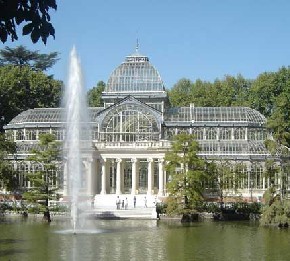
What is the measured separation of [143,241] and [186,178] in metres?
13.8

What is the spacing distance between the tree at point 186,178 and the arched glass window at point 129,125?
12.1m

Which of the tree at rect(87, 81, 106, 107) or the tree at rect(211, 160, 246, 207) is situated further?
the tree at rect(87, 81, 106, 107)

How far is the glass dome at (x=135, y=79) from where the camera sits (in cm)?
6322

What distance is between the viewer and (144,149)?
58.2 m

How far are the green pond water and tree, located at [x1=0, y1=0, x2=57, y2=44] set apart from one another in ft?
64.6

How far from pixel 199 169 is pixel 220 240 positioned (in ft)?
49.1

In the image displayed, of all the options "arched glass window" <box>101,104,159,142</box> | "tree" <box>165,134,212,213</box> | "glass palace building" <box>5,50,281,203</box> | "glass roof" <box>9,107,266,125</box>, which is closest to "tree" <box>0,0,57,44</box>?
"tree" <box>165,134,212,213</box>

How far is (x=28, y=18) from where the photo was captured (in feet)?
25.5

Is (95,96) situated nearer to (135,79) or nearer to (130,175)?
(135,79)

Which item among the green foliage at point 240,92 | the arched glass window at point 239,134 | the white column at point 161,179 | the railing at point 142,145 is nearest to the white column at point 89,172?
the railing at point 142,145

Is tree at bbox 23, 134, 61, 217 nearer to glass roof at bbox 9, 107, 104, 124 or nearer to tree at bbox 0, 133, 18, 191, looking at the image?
tree at bbox 0, 133, 18, 191

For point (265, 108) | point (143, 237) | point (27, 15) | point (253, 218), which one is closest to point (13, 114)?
point (265, 108)

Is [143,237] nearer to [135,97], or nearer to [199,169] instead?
[199,169]

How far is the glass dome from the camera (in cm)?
6322
